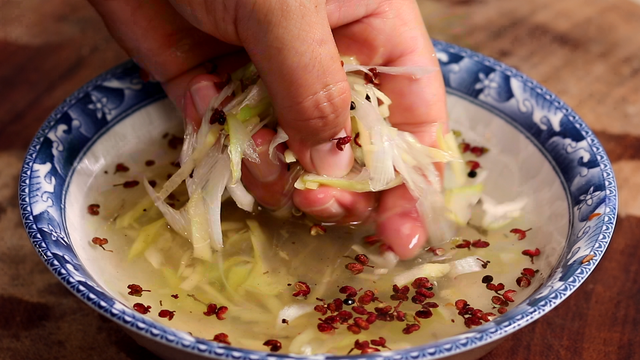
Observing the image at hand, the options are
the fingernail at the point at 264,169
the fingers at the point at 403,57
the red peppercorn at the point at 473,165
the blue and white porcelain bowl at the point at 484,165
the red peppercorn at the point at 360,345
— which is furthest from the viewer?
the red peppercorn at the point at 473,165

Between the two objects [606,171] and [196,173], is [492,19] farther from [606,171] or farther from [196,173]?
[196,173]

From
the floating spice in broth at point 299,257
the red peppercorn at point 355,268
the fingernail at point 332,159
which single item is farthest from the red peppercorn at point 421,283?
the fingernail at point 332,159

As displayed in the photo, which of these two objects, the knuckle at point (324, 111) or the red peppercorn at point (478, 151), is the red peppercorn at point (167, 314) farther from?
the red peppercorn at point (478, 151)

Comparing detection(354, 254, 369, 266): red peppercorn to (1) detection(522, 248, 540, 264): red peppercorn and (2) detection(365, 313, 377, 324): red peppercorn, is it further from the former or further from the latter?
(1) detection(522, 248, 540, 264): red peppercorn

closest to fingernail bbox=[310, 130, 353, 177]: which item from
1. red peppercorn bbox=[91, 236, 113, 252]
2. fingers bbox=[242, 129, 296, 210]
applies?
fingers bbox=[242, 129, 296, 210]

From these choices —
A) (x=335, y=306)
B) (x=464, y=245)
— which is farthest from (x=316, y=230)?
(x=464, y=245)

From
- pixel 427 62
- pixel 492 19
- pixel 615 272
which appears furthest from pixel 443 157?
pixel 492 19
